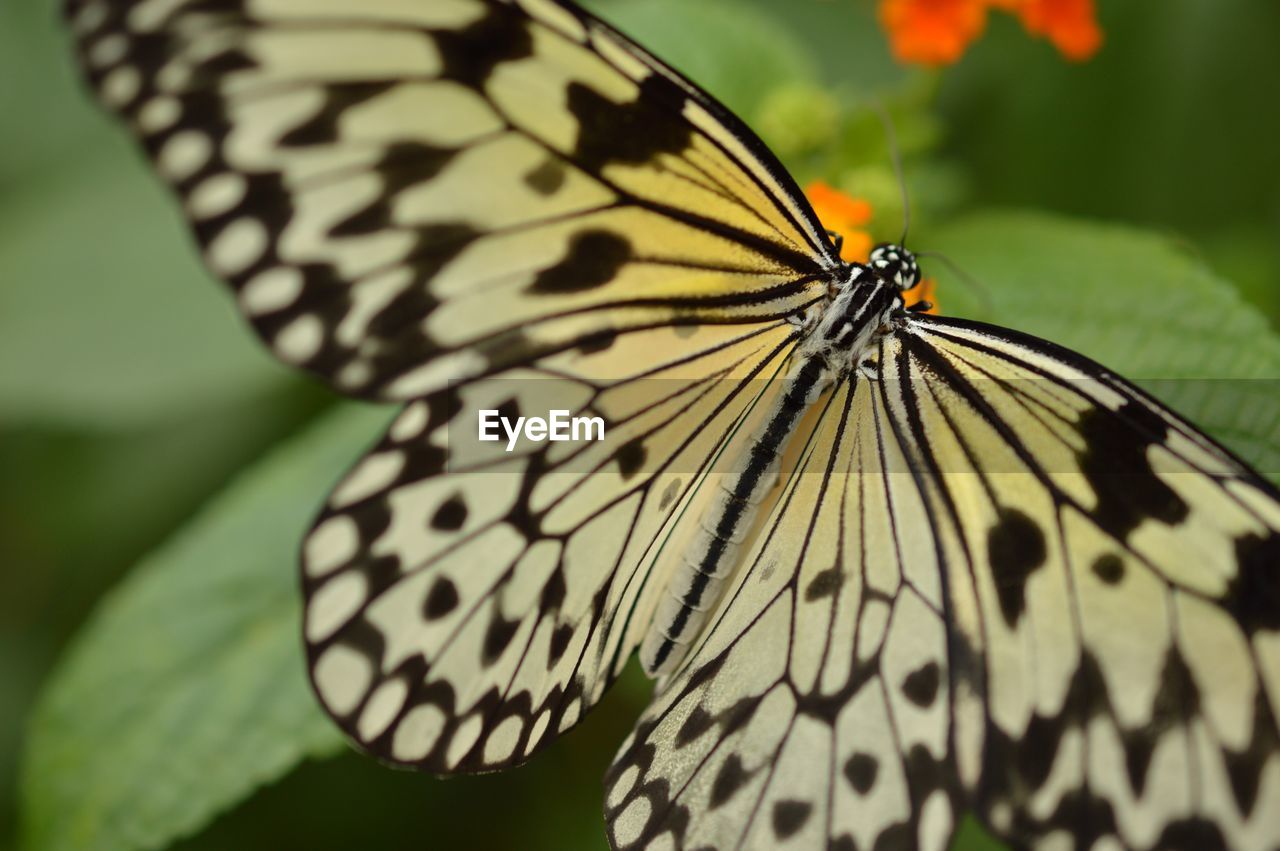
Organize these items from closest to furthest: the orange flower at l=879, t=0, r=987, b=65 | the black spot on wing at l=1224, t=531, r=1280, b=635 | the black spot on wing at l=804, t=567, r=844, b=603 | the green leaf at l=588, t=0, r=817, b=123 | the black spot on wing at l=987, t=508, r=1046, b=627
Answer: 1. the black spot on wing at l=1224, t=531, r=1280, b=635
2. the black spot on wing at l=987, t=508, r=1046, b=627
3. the black spot on wing at l=804, t=567, r=844, b=603
4. the orange flower at l=879, t=0, r=987, b=65
5. the green leaf at l=588, t=0, r=817, b=123

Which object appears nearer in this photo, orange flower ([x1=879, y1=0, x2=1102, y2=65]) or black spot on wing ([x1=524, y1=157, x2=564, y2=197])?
black spot on wing ([x1=524, y1=157, x2=564, y2=197])

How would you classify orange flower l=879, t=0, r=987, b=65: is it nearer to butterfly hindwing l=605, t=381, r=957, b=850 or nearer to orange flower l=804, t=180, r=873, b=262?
orange flower l=804, t=180, r=873, b=262

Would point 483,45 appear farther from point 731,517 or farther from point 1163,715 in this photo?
point 1163,715

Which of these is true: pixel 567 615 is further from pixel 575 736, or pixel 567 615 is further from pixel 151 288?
pixel 151 288

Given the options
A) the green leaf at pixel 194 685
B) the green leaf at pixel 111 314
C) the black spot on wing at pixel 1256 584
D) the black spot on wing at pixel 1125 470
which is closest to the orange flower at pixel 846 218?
the black spot on wing at pixel 1125 470

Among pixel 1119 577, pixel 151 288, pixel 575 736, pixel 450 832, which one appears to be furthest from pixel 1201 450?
pixel 151 288

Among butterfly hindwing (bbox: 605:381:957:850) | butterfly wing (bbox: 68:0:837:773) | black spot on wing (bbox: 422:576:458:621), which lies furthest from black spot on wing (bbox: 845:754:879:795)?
black spot on wing (bbox: 422:576:458:621)
